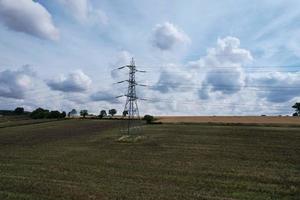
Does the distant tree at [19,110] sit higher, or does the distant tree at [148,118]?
the distant tree at [19,110]

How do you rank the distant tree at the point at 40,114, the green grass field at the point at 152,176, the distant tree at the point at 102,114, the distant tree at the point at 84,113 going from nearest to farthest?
1. the green grass field at the point at 152,176
2. the distant tree at the point at 102,114
3. the distant tree at the point at 40,114
4. the distant tree at the point at 84,113

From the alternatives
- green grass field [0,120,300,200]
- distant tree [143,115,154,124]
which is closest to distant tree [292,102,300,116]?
distant tree [143,115,154,124]

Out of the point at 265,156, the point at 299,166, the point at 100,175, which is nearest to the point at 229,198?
the point at 100,175

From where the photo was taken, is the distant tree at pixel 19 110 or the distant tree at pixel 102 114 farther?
the distant tree at pixel 19 110

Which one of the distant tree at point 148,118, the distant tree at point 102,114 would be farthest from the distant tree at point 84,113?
the distant tree at point 148,118

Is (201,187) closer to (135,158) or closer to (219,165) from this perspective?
(219,165)

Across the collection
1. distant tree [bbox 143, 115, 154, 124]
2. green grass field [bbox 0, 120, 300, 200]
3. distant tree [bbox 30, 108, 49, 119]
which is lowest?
green grass field [bbox 0, 120, 300, 200]

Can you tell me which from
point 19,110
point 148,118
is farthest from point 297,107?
point 19,110

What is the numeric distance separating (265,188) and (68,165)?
38.5 feet

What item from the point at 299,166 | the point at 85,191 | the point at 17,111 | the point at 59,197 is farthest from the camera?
the point at 17,111

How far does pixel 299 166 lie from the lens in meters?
21.8

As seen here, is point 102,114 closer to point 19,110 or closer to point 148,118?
A: point 148,118

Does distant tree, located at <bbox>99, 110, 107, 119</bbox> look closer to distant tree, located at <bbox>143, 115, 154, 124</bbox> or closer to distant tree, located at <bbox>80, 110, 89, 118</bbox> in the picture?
distant tree, located at <bbox>80, 110, 89, 118</bbox>

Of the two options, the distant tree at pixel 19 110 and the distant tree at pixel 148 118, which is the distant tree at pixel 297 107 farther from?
the distant tree at pixel 19 110
